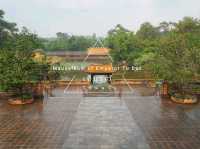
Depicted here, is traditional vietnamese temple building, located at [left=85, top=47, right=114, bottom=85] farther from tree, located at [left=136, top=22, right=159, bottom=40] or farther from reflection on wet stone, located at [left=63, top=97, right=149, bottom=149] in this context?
tree, located at [left=136, top=22, right=159, bottom=40]

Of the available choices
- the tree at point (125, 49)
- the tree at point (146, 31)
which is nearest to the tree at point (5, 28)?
the tree at point (125, 49)

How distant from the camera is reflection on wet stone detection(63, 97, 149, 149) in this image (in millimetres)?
8445

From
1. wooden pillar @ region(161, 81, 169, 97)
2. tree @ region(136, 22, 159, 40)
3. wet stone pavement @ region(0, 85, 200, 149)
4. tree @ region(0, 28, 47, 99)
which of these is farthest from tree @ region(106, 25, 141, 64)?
tree @ region(0, 28, 47, 99)

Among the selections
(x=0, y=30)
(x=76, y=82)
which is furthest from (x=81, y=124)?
(x=0, y=30)

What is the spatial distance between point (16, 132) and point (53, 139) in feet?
4.86

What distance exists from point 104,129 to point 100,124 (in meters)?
0.61

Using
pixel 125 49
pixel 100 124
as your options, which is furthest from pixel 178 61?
pixel 125 49

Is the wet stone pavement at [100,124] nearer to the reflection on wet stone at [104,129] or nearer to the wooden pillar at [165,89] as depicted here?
the reflection on wet stone at [104,129]

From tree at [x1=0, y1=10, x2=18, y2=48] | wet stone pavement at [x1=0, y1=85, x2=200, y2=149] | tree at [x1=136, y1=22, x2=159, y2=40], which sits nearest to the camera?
wet stone pavement at [x1=0, y1=85, x2=200, y2=149]

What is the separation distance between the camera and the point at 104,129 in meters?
9.84

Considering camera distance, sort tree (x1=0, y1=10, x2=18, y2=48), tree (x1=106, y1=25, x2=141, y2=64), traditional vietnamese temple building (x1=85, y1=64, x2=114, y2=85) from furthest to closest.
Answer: tree (x1=0, y1=10, x2=18, y2=48), tree (x1=106, y1=25, x2=141, y2=64), traditional vietnamese temple building (x1=85, y1=64, x2=114, y2=85)

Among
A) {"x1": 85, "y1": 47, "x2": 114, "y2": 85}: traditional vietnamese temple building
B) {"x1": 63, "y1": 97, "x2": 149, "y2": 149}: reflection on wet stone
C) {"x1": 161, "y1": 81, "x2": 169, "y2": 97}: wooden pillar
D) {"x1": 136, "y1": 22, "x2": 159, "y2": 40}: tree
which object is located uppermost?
{"x1": 136, "y1": 22, "x2": 159, "y2": 40}: tree

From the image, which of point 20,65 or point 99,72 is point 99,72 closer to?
point 99,72

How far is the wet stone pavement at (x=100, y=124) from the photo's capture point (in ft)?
28.1
